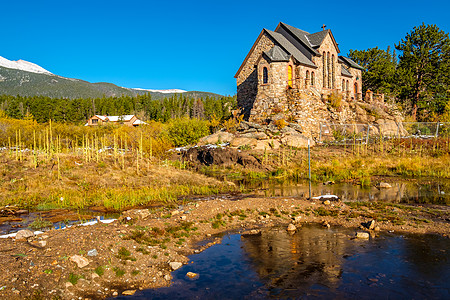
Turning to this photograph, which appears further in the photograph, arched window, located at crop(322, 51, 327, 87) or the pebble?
arched window, located at crop(322, 51, 327, 87)

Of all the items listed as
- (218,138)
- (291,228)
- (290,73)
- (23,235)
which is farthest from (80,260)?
(290,73)

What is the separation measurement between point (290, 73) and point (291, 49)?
4.22m

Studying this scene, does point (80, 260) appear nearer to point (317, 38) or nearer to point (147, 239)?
point (147, 239)

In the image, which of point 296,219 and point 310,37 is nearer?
point 296,219

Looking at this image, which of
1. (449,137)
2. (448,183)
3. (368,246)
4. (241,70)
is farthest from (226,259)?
(241,70)

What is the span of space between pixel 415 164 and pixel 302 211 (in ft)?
49.1

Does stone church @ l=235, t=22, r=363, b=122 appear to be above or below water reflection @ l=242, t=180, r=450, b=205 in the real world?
above

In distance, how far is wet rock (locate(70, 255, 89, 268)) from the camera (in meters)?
7.57

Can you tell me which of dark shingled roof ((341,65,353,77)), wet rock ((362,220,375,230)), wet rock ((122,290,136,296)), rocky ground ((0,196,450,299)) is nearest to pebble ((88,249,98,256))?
rocky ground ((0,196,450,299))

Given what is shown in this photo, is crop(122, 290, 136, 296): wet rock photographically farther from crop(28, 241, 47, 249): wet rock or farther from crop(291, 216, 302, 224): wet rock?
crop(291, 216, 302, 224): wet rock

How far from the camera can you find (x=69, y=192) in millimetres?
16188

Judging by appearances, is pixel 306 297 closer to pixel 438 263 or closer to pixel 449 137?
pixel 438 263

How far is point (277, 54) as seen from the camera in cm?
3706

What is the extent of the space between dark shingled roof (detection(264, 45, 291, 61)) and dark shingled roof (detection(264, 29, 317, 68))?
3.03ft
